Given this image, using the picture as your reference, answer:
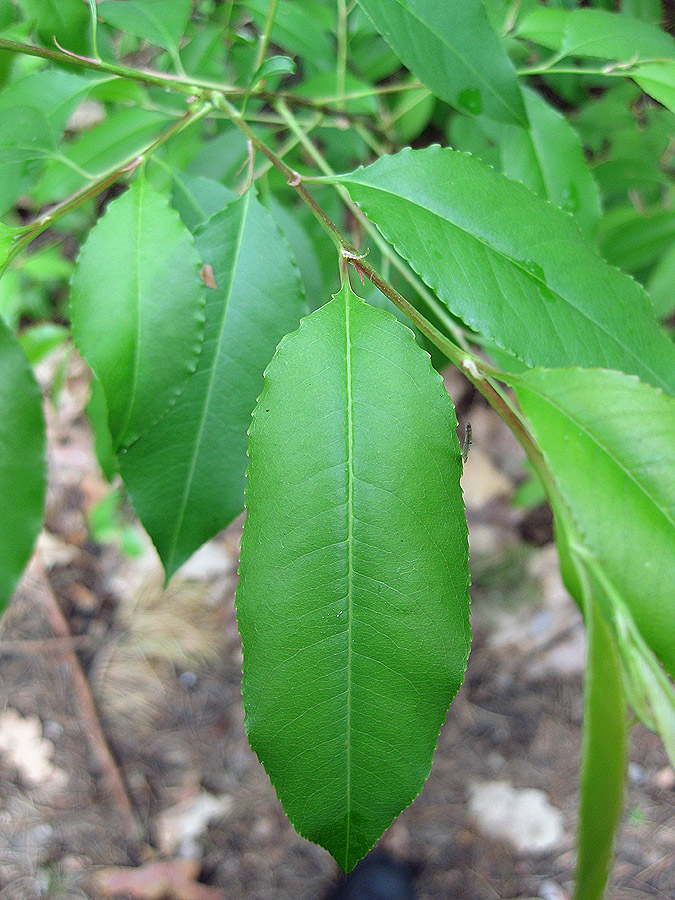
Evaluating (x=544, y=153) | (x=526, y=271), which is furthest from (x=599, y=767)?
(x=544, y=153)

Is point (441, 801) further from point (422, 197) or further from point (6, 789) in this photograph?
point (422, 197)

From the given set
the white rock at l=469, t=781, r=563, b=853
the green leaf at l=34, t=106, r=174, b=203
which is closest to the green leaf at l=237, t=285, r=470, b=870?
the green leaf at l=34, t=106, r=174, b=203

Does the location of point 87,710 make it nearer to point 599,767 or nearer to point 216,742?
point 216,742

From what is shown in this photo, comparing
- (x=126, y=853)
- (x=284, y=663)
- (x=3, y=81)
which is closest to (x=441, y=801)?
(x=126, y=853)

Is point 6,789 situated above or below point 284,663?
below

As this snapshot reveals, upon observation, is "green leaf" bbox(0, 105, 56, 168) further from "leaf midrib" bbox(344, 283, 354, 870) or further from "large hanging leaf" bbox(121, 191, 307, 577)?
"leaf midrib" bbox(344, 283, 354, 870)
